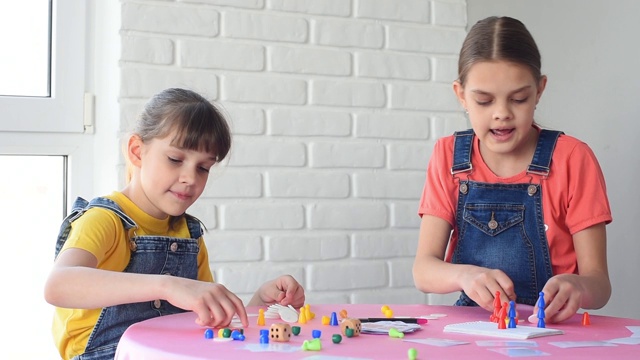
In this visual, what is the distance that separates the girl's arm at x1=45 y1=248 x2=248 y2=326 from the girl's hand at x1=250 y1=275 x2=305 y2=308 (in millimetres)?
405

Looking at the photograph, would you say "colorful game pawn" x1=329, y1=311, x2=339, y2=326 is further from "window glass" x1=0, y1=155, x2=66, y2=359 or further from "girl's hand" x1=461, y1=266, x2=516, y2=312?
"window glass" x1=0, y1=155, x2=66, y2=359

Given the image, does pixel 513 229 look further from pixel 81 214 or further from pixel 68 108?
pixel 68 108

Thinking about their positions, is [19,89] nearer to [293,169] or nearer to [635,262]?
[293,169]

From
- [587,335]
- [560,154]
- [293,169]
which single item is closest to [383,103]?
[293,169]

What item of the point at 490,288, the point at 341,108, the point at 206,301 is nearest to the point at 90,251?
the point at 206,301

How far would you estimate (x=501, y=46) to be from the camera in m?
1.65

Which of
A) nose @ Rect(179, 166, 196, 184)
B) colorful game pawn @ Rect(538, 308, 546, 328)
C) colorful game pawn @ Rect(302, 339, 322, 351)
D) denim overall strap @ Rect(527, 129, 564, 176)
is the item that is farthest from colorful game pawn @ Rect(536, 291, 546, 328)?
nose @ Rect(179, 166, 196, 184)

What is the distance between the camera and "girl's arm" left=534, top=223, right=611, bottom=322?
4.25ft

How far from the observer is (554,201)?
1.66 meters

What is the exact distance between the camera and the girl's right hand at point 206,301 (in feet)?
3.82

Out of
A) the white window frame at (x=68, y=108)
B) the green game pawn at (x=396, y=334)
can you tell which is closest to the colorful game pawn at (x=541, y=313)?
the green game pawn at (x=396, y=334)

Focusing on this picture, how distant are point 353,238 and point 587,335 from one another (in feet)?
3.89

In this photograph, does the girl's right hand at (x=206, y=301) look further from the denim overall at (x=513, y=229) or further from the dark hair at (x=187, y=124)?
the denim overall at (x=513, y=229)

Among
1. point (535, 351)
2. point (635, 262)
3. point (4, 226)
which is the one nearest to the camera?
point (535, 351)
